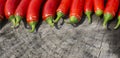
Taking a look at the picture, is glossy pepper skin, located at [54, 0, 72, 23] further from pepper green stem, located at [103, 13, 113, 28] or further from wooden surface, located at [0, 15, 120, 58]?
pepper green stem, located at [103, 13, 113, 28]

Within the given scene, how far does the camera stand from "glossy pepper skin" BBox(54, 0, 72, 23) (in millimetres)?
3391

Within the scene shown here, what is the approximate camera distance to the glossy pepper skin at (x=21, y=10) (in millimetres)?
3436

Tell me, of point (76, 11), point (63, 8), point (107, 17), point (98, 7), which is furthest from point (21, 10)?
point (107, 17)

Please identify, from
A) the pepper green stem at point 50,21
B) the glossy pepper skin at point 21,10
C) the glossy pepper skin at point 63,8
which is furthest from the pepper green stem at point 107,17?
the glossy pepper skin at point 21,10

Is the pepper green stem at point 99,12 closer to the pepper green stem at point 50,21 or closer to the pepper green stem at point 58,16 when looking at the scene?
the pepper green stem at point 58,16

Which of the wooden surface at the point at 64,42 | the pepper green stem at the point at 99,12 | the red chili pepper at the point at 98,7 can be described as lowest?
the wooden surface at the point at 64,42

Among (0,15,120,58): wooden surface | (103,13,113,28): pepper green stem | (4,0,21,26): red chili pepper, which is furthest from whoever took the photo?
(4,0,21,26): red chili pepper

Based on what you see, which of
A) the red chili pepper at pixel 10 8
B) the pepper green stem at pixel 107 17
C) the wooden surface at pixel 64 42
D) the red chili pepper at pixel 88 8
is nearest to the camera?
the wooden surface at pixel 64 42

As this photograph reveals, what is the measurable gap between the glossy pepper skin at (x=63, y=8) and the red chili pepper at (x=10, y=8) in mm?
499

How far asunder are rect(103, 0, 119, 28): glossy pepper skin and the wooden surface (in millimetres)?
72

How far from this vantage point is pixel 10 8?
11.6 ft

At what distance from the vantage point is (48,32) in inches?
130

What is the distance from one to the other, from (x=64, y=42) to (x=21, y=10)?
2.16 feet

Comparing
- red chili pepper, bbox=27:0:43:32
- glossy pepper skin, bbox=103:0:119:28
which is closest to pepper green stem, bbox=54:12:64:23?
red chili pepper, bbox=27:0:43:32
